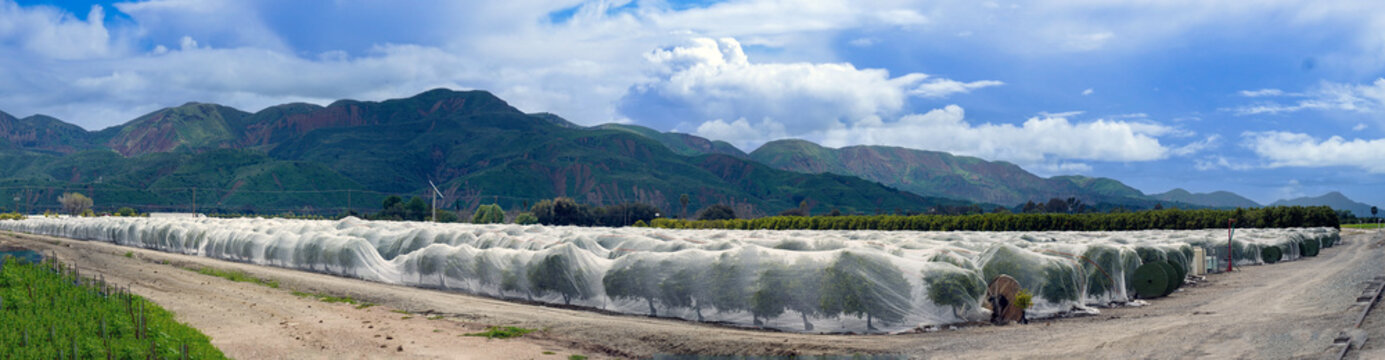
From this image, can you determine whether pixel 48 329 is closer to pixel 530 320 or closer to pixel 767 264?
pixel 530 320

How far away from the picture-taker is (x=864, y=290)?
18141mm

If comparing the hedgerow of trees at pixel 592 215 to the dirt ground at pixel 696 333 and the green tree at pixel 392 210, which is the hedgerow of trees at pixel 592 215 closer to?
the green tree at pixel 392 210

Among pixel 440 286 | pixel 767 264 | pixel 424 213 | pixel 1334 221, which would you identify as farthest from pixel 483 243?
pixel 424 213

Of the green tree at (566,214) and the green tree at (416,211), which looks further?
the green tree at (416,211)

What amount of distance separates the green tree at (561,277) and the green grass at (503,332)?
16.7 ft

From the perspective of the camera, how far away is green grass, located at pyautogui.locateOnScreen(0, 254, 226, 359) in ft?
45.6

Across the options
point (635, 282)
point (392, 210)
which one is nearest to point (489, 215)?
point (392, 210)

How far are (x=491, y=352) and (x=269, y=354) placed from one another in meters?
4.02

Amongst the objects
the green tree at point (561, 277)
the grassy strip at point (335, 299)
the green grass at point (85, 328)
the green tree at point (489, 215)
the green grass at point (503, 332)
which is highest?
the green tree at point (489, 215)

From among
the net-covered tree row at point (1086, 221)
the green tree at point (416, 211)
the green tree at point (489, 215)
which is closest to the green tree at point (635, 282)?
the net-covered tree row at point (1086, 221)

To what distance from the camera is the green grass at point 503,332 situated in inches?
705

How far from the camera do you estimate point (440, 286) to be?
2998 centimetres

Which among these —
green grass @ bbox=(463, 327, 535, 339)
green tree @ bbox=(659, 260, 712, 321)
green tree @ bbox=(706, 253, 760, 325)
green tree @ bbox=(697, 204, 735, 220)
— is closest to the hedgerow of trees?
green tree @ bbox=(697, 204, 735, 220)

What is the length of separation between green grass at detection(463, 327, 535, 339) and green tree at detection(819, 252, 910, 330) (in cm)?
646
